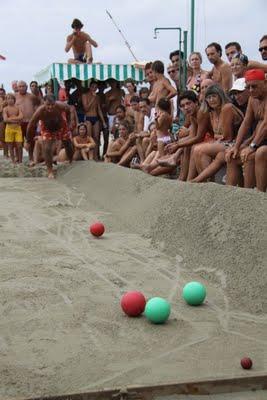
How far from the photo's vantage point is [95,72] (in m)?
12.6

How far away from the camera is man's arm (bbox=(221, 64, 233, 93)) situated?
7.75m

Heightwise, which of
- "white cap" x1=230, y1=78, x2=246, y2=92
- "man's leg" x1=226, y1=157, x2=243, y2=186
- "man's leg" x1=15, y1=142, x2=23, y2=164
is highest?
"white cap" x1=230, y1=78, x2=246, y2=92

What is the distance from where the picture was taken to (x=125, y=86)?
13258 mm

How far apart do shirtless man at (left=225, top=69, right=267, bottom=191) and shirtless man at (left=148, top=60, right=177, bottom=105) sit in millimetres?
3084

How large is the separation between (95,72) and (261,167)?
7.51 metres

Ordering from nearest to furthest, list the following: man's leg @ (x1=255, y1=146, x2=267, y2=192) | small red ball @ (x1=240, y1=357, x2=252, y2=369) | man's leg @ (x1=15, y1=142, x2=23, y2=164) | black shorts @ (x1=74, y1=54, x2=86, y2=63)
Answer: small red ball @ (x1=240, y1=357, x2=252, y2=369)
man's leg @ (x1=255, y1=146, x2=267, y2=192)
black shorts @ (x1=74, y1=54, x2=86, y2=63)
man's leg @ (x1=15, y1=142, x2=23, y2=164)

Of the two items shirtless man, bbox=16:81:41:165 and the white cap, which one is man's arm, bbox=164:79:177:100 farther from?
shirtless man, bbox=16:81:41:165

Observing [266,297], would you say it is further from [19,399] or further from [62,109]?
[62,109]

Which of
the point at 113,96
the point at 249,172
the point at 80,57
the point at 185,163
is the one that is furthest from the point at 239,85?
the point at 80,57

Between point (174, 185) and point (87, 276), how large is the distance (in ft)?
8.21

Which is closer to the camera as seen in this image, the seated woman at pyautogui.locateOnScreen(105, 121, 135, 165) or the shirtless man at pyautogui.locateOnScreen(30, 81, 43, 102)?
the seated woman at pyautogui.locateOnScreen(105, 121, 135, 165)

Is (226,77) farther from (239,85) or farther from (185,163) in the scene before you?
(185,163)

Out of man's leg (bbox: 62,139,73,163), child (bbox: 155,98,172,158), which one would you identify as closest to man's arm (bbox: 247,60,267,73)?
child (bbox: 155,98,172,158)

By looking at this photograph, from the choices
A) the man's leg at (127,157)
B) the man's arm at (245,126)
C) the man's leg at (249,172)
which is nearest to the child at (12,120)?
the man's leg at (127,157)
